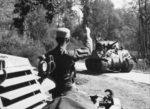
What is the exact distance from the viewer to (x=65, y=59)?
3338 millimetres

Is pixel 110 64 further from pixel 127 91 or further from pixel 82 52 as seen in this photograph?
pixel 82 52

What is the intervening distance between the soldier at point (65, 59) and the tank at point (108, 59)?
39.2 ft

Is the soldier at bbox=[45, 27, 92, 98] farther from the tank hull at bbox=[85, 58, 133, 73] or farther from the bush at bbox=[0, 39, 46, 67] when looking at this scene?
the tank hull at bbox=[85, 58, 133, 73]

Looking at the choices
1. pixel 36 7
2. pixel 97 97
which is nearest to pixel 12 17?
pixel 36 7

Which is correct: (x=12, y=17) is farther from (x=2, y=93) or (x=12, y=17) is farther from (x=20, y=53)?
(x=2, y=93)

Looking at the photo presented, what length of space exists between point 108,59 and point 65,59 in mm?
12976

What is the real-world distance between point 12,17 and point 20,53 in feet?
19.1

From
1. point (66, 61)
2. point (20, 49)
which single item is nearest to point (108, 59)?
point (20, 49)

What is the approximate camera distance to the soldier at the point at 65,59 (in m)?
3.21

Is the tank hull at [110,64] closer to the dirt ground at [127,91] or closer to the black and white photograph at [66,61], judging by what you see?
the black and white photograph at [66,61]

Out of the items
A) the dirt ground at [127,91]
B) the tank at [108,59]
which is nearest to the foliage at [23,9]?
the tank at [108,59]

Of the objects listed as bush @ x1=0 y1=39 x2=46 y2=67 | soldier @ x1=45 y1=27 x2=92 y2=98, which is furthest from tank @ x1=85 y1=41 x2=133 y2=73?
soldier @ x1=45 y1=27 x2=92 y2=98

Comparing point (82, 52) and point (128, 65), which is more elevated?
point (82, 52)

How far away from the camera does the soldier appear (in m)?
3.21
